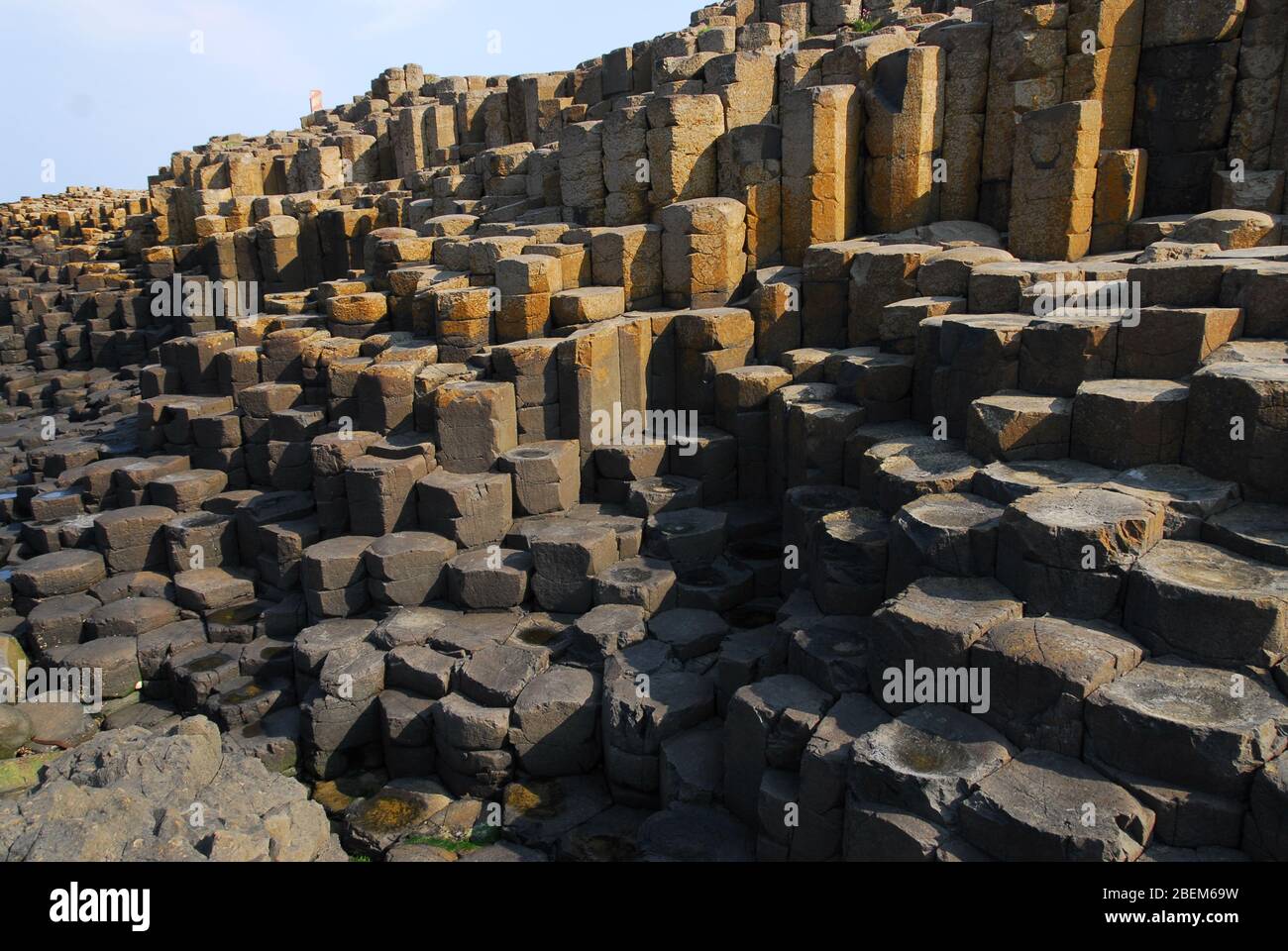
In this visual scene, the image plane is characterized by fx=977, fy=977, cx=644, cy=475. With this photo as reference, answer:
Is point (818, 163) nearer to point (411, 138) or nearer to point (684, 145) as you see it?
point (684, 145)

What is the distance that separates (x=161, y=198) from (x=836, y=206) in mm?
19230

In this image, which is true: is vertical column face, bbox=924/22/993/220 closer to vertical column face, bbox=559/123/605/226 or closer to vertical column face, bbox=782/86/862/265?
vertical column face, bbox=782/86/862/265

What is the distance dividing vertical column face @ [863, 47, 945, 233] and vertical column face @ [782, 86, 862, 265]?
32 cm

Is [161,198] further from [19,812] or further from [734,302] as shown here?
[19,812]

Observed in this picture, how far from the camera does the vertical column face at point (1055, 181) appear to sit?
11.5m

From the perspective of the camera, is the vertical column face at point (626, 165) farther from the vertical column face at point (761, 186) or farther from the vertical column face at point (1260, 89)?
the vertical column face at point (1260, 89)

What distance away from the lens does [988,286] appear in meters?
10.5

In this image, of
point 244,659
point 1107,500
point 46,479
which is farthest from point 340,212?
point 1107,500

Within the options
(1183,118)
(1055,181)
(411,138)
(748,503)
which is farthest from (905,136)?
(411,138)

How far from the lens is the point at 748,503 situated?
12.0m

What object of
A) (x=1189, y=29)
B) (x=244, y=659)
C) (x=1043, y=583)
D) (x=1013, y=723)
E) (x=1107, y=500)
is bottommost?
(x=244, y=659)

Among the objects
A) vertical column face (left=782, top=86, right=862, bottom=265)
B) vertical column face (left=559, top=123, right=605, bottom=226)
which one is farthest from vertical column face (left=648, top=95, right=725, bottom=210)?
vertical column face (left=782, top=86, right=862, bottom=265)

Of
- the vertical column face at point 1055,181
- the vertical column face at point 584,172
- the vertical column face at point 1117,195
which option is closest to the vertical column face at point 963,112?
the vertical column face at point 1055,181

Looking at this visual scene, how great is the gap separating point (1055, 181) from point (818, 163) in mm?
3064
